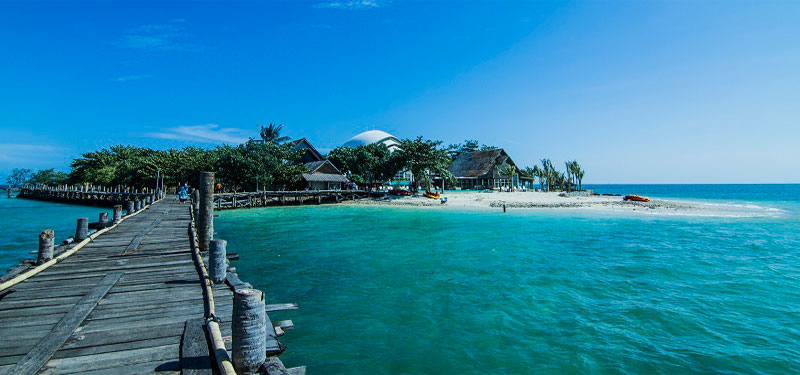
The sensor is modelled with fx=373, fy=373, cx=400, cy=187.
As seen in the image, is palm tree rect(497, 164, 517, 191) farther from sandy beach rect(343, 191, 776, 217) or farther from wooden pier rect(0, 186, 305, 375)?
wooden pier rect(0, 186, 305, 375)

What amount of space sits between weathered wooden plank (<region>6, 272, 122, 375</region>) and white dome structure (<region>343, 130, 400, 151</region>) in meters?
61.6

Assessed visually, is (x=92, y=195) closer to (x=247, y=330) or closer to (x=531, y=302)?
(x=531, y=302)

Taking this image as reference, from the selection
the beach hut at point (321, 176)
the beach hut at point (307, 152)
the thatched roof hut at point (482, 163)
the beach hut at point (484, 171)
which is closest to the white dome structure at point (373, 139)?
the thatched roof hut at point (482, 163)

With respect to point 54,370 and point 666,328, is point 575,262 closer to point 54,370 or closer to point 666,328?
point 666,328

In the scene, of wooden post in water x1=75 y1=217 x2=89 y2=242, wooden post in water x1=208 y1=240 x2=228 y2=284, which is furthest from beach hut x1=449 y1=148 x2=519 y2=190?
wooden post in water x1=208 y1=240 x2=228 y2=284

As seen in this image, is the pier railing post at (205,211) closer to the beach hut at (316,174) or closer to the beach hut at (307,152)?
the beach hut at (316,174)

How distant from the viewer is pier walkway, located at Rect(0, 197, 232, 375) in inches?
146

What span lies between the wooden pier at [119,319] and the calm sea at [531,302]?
6.56 ft

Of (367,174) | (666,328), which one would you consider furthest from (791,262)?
(367,174)

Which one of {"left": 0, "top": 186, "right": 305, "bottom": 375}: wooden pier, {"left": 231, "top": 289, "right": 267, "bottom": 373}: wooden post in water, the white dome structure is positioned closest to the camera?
{"left": 231, "top": 289, "right": 267, "bottom": 373}: wooden post in water

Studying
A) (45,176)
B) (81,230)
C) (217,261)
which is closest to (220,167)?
(81,230)

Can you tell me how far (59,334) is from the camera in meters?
4.23

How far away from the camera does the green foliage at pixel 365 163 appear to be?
48.3 metres

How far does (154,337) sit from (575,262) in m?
12.7
